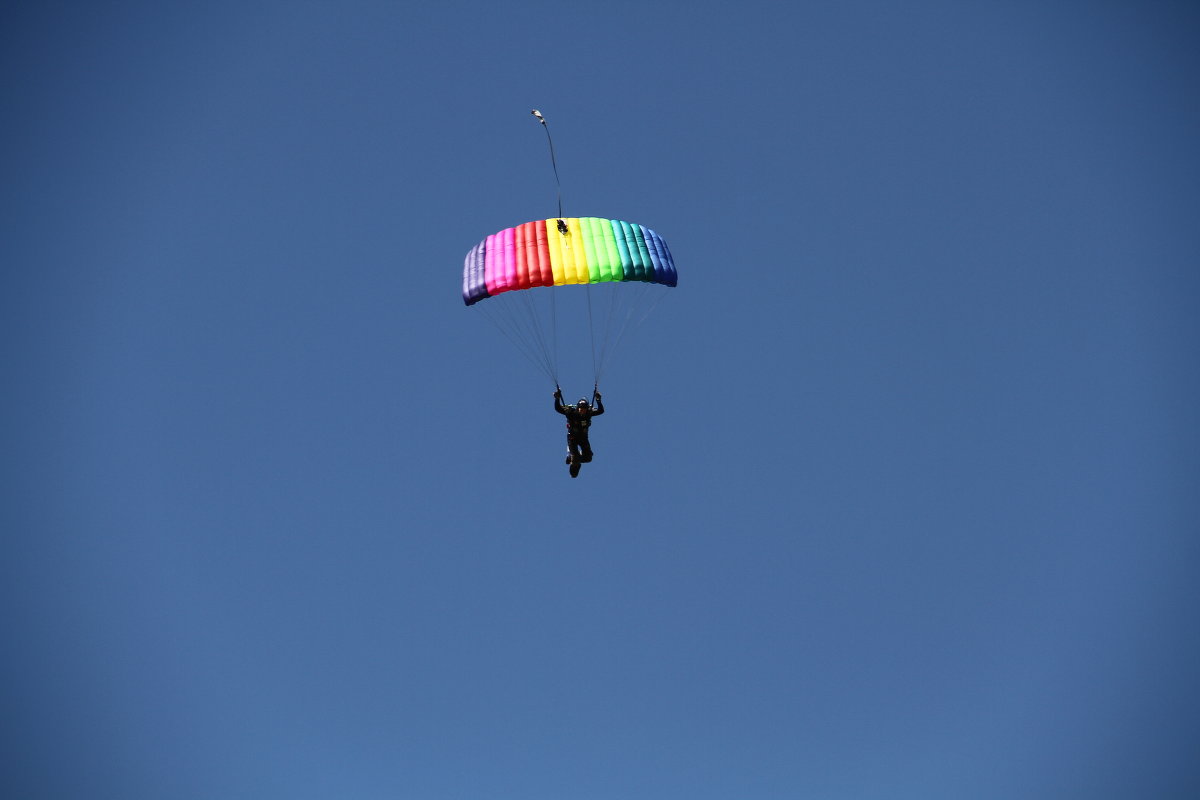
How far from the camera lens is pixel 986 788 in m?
151

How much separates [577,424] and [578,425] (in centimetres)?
3

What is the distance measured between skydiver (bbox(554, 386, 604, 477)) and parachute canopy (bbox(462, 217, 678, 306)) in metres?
2.35

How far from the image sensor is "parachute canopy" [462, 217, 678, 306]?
85.3 feet

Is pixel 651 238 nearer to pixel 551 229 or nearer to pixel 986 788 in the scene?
pixel 551 229

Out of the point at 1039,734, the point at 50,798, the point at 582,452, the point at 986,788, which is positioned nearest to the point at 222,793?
the point at 50,798

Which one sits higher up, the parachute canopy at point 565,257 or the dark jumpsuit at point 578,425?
the parachute canopy at point 565,257

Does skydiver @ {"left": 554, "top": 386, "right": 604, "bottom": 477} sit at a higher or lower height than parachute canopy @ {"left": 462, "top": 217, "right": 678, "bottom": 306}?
lower

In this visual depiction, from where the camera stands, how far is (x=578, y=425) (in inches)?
1016

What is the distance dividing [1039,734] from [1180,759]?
19.7 meters

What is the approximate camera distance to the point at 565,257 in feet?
85.8

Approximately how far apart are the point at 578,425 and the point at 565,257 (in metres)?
3.41

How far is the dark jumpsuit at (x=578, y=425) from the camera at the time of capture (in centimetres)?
2573

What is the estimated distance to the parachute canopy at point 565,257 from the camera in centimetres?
2598

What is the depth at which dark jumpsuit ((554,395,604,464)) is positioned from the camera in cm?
2573
